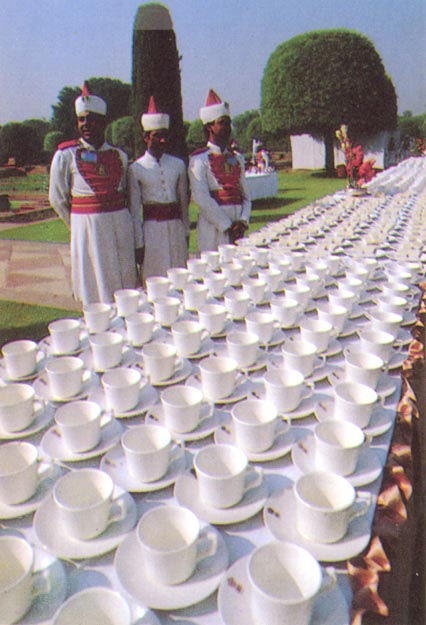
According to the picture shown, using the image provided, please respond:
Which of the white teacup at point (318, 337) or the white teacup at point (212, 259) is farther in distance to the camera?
the white teacup at point (212, 259)

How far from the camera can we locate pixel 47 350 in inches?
62.0

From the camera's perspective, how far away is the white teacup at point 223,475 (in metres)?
0.89

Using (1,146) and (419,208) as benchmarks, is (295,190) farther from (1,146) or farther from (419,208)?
(1,146)

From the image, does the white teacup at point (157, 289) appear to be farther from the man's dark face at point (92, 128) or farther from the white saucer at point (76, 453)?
the man's dark face at point (92, 128)

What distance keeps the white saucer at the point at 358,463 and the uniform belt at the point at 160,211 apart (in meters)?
2.73

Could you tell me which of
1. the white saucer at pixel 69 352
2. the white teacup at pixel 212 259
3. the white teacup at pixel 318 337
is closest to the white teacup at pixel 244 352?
the white teacup at pixel 318 337

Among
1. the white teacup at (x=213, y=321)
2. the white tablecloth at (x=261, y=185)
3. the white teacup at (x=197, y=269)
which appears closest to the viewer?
the white teacup at (x=213, y=321)

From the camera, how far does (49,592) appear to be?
76 cm

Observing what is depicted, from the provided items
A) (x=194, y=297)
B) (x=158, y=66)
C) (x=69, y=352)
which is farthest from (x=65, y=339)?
(x=158, y=66)

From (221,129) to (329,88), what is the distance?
15933mm

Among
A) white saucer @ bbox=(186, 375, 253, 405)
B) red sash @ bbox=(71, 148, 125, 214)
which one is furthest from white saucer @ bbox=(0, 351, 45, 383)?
red sash @ bbox=(71, 148, 125, 214)

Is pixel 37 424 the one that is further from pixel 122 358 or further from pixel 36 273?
pixel 36 273

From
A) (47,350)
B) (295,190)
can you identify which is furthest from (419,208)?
(295,190)

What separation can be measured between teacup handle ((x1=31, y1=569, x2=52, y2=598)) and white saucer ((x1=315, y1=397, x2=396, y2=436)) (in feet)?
2.07
